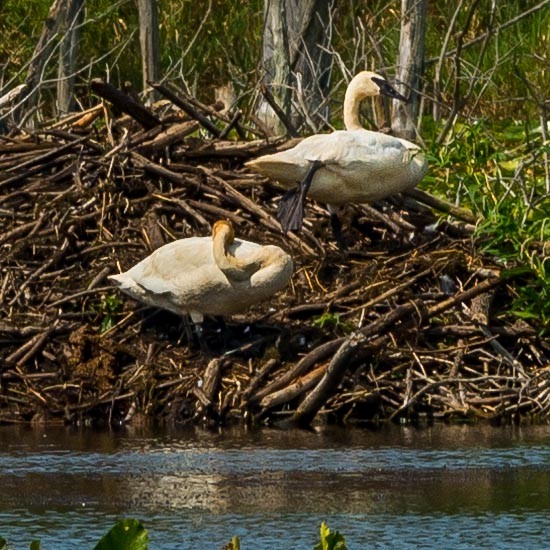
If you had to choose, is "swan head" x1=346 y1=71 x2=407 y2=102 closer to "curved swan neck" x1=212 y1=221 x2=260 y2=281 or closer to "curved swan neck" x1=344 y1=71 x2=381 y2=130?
"curved swan neck" x1=344 y1=71 x2=381 y2=130

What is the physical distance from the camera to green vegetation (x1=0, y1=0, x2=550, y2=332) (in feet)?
33.4

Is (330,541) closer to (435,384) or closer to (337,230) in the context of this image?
(435,384)

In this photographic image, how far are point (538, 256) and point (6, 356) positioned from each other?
3.01 metres

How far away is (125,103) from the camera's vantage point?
11266mm

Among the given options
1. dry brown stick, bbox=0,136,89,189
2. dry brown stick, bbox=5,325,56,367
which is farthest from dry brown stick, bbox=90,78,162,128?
dry brown stick, bbox=5,325,56,367

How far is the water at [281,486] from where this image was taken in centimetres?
650

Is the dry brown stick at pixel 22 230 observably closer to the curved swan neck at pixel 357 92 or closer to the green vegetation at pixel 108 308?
the green vegetation at pixel 108 308

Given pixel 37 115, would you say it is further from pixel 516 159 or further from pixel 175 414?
pixel 175 414

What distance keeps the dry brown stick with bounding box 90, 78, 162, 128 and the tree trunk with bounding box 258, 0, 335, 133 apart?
2.33m

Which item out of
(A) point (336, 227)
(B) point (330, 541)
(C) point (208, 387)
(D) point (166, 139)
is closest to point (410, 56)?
(D) point (166, 139)

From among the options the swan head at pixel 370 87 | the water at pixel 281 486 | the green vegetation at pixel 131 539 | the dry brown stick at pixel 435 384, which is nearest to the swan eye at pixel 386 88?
the swan head at pixel 370 87

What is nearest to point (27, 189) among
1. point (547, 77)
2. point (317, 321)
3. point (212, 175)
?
point (212, 175)

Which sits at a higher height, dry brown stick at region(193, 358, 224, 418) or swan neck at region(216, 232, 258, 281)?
swan neck at region(216, 232, 258, 281)

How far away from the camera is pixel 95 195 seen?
11180 mm
